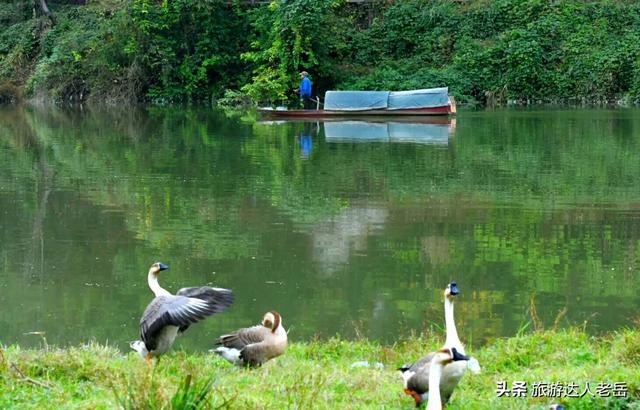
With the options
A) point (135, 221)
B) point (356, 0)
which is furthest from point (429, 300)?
point (356, 0)

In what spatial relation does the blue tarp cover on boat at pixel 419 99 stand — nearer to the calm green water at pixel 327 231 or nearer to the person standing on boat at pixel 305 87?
the person standing on boat at pixel 305 87

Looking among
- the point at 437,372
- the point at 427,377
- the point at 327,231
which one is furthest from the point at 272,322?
the point at 327,231

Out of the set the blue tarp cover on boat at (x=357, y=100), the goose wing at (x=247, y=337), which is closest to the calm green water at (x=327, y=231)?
the goose wing at (x=247, y=337)

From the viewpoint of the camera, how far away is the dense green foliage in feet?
134

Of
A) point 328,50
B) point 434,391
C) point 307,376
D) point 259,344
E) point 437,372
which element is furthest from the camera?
point 328,50

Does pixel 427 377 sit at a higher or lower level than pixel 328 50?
lower

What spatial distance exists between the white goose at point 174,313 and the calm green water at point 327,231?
7.10 ft

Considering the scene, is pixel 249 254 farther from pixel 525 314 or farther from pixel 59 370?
pixel 59 370

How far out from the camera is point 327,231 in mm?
15320

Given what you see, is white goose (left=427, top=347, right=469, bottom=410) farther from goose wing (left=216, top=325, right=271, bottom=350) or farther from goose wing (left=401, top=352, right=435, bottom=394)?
goose wing (left=216, top=325, right=271, bottom=350)

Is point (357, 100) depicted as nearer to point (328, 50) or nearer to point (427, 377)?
point (328, 50)

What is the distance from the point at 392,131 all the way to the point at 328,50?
37.5ft

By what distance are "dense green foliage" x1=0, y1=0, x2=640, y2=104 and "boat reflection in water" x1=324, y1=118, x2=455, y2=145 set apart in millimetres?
5957

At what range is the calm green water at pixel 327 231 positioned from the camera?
1095cm
